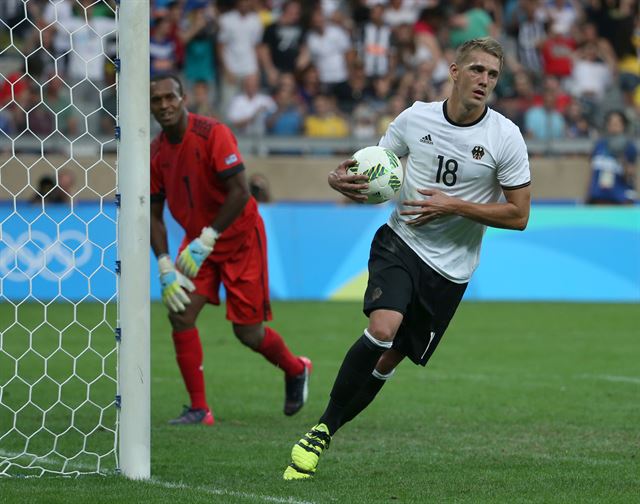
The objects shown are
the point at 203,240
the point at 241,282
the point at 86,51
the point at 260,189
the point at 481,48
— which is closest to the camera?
the point at 481,48

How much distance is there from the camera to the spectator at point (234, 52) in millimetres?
20141

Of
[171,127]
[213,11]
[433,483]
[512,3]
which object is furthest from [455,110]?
[512,3]

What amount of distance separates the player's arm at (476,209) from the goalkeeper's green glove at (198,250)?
6.98 feet

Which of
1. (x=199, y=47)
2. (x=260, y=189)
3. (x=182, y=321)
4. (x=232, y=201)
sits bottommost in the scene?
(x=260, y=189)

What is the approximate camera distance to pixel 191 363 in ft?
27.5

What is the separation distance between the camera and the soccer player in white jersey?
6.25m

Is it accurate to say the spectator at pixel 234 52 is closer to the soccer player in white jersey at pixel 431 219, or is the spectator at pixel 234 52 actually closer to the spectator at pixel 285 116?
the spectator at pixel 285 116

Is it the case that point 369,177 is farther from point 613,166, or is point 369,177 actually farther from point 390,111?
point 390,111

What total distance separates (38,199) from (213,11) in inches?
217

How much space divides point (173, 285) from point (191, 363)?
1.91 ft

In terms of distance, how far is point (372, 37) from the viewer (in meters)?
20.8

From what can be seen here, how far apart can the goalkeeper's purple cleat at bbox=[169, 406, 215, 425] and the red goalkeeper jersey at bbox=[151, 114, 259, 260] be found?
1094 mm

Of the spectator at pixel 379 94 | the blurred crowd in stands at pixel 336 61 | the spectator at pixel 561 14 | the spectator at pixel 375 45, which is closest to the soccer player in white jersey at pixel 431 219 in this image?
the blurred crowd in stands at pixel 336 61

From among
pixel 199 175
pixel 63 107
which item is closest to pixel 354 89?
pixel 63 107
